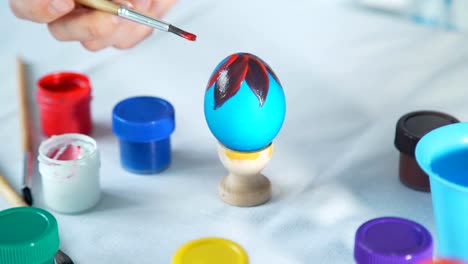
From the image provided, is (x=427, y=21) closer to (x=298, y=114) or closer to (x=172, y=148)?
(x=298, y=114)

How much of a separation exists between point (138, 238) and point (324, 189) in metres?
0.22

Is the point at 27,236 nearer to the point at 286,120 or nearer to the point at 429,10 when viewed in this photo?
the point at 286,120

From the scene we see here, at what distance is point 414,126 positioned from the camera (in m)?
0.92

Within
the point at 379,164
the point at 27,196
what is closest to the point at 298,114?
the point at 379,164

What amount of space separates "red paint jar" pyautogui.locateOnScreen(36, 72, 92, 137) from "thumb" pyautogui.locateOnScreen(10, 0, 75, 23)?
93 millimetres

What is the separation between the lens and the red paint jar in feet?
3.20

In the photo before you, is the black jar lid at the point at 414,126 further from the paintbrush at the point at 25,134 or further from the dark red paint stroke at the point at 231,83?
the paintbrush at the point at 25,134

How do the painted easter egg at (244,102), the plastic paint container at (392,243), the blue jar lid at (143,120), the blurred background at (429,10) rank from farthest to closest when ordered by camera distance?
1. the blurred background at (429,10)
2. the blue jar lid at (143,120)
3. the painted easter egg at (244,102)
4. the plastic paint container at (392,243)

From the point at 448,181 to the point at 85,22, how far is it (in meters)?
0.46

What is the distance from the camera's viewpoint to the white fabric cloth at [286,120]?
0.84 m

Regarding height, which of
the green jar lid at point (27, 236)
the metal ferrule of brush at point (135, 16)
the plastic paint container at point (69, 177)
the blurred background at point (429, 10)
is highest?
the metal ferrule of brush at point (135, 16)

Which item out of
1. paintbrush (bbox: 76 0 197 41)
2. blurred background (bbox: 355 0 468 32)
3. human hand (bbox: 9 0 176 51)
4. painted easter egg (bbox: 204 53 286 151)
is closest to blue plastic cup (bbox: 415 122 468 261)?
painted easter egg (bbox: 204 53 286 151)

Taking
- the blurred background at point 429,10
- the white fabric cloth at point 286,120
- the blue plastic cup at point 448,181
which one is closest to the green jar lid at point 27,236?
the white fabric cloth at point 286,120

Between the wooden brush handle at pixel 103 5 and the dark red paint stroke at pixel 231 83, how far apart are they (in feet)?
0.55
